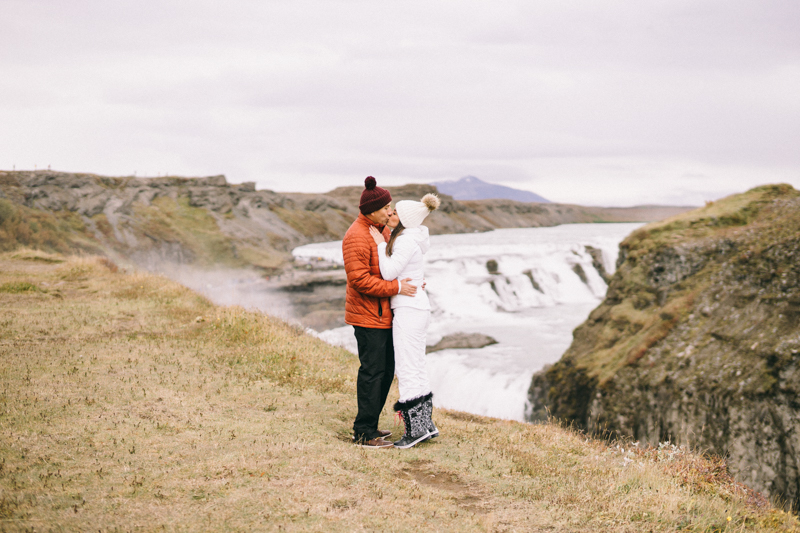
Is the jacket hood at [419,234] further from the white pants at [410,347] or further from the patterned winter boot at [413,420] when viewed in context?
the patterned winter boot at [413,420]

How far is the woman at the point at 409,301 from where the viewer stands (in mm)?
5672

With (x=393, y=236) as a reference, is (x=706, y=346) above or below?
below

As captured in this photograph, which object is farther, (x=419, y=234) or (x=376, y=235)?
(x=376, y=235)

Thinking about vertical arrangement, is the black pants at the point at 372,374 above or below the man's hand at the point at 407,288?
below

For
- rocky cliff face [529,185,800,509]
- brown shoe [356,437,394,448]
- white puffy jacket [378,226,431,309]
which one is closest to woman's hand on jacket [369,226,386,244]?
white puffy jacket [378,226,431,309]

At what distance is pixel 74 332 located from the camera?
412 inches

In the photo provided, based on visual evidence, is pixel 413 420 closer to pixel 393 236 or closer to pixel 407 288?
pixel 407 288

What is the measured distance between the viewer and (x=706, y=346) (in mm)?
10578

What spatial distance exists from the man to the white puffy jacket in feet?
0.28

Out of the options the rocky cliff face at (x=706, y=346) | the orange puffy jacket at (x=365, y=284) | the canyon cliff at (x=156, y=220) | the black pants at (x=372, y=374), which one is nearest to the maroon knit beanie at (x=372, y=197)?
the orange puffy jacket at (x=365, y=284)

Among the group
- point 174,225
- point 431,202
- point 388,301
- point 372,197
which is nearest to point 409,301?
point 388,301

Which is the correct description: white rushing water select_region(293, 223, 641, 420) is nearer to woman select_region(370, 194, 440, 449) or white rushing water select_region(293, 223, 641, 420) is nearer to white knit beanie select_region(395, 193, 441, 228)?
woman select_region(370, 194, 440, 449)

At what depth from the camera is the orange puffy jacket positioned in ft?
18.5

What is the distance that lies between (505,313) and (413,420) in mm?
22669
